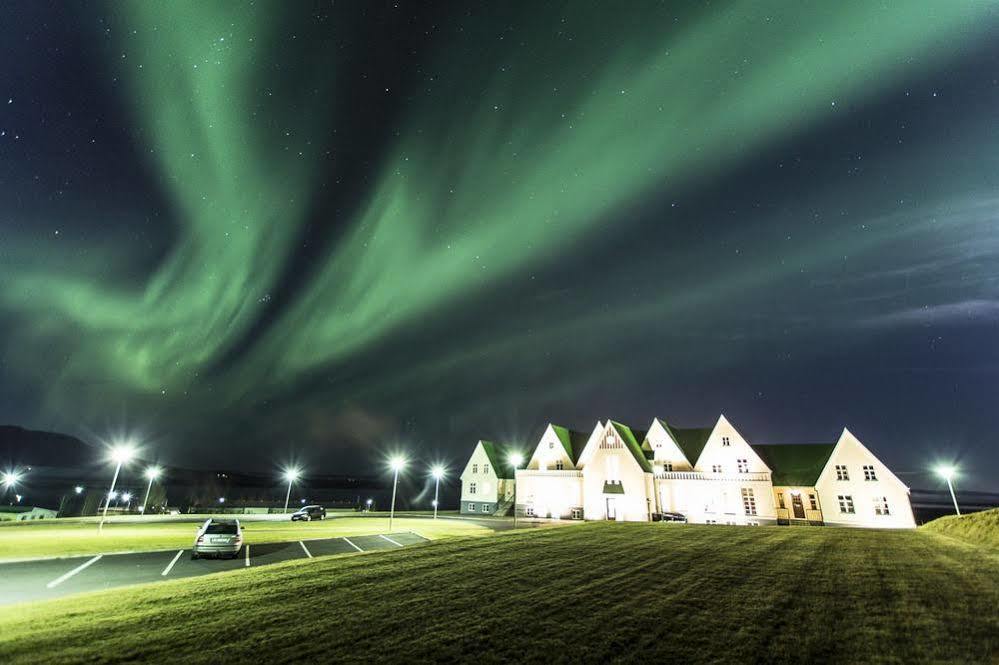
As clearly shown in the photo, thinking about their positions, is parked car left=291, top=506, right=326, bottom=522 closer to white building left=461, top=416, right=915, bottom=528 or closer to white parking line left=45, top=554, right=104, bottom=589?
white building left=461, top=416, right=915, bottom=528

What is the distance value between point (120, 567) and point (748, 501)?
165 feet

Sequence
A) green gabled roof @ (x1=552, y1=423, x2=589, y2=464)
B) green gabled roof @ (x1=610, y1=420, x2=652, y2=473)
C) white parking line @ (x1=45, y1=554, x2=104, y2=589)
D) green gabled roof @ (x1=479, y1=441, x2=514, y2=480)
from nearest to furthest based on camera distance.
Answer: white parking line @ (x1=45, y1=554, x2=104, y2=589)
green gabled roof @ (x1=610, y1=420, x2=652, y2=473)
green gabled roof @ (x1=552, y1=423, x2=589, y2=464)
green gabled roof @ (x1=479, y1=441, x2=514, y2=480)

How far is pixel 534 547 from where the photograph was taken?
20172 mm

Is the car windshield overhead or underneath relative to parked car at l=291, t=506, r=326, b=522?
overhead

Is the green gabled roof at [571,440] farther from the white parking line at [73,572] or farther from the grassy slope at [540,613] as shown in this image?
the white parking line at [73,572]

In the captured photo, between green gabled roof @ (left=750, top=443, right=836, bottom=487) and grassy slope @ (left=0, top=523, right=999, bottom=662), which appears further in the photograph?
green gabled roof @ (left=750, top=443, right=836, bottom=487)

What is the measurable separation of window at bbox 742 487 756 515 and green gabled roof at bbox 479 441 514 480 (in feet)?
97.3

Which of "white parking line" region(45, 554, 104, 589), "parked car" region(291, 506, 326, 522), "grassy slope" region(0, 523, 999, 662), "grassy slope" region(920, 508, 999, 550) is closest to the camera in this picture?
"grassy slope" region(0, 523, 999, 662)

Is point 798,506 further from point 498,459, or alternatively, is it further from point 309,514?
point 309,514

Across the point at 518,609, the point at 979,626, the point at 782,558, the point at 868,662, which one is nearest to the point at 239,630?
the point at 518,609

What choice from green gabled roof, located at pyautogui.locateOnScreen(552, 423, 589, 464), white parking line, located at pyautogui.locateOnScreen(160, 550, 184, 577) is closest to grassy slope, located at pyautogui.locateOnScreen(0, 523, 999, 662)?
white parking line, located at pyautogui.locateOnScreen(160, 550, 184, 577)

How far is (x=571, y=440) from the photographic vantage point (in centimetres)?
5981

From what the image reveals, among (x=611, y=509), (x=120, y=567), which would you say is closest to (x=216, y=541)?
Result: (x=120, y=567)

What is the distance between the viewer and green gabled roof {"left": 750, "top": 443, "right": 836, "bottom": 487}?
1758 inches
